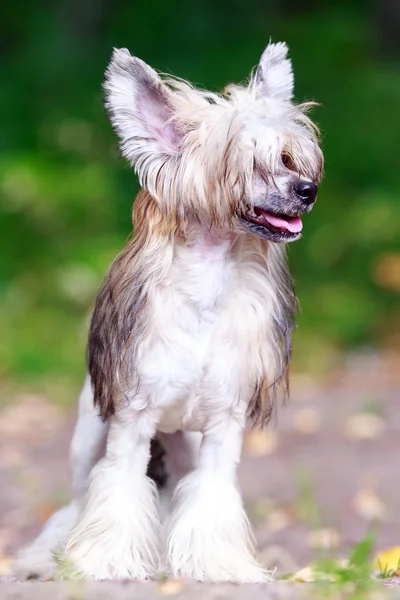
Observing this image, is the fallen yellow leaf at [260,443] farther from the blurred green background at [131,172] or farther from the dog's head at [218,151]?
the dog's head at [218,151]

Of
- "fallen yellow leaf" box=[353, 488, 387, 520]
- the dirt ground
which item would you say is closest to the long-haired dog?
the dirt ground

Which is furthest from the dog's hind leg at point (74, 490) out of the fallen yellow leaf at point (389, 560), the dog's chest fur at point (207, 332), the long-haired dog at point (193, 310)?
the fallen yellow leaf at point (389, 560)

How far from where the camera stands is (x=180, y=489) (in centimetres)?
414

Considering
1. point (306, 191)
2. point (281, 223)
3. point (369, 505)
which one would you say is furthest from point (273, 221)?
point (369, 505)

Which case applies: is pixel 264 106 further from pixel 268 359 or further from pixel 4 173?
pixel 4 173

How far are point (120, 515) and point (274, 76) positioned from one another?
1.74 metres

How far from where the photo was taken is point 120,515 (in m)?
4.02

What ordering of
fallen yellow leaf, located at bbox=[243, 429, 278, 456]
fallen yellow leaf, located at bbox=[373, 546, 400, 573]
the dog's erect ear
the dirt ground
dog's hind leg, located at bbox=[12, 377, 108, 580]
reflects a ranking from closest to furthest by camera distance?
the dog's erect ear
dog's hind leg, located at bbox=[12, 377, 108, 580]
fallen yellow leaf, located at bbox=[373, 546, 400, 573]
the dirt ground
fallen yellow leaf, located at bbox=[243, 429, 278, 456]

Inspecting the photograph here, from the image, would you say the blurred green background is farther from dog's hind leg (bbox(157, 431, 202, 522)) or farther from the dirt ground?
dog's hind leg (bbox(157, 431, 202, 522))

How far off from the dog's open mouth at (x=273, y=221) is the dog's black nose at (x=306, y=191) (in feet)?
0.35

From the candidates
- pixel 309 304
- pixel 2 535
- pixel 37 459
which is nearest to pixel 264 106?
pixel 2 535

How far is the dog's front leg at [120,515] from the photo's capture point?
399cm

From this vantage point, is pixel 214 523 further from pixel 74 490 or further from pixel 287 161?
pixel 287 161

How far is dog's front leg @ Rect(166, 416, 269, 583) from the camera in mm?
3975
